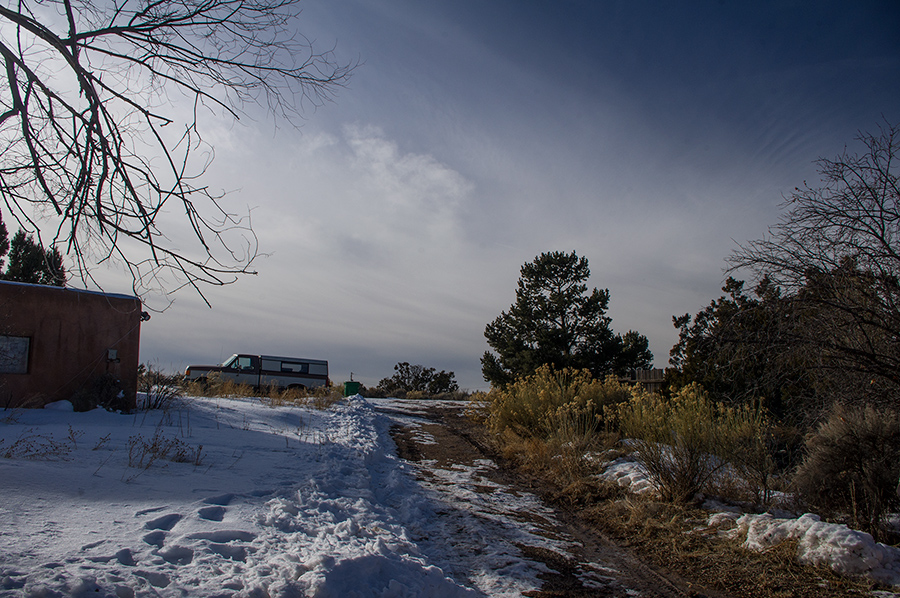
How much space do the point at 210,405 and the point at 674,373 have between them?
36.1 feet

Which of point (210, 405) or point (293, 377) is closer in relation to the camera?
point (210, 405)

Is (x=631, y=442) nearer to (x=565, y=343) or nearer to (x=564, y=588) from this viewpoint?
(x=564, y=588)

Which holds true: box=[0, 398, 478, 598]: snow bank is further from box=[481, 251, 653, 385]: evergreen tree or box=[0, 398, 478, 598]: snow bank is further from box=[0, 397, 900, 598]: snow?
box=[481, 251, 653, 385]: evergreen tree

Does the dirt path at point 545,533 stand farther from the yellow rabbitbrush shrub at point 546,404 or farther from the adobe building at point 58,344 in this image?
the adobe building at point 58,344

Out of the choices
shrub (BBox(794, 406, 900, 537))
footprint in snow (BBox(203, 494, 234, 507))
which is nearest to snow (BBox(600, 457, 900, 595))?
shrub (BBox(794, 406, 900, 537))

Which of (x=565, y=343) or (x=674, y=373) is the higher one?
(x=565, y=343)

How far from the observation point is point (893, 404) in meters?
4.39

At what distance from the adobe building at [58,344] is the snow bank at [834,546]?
10204 millimetres

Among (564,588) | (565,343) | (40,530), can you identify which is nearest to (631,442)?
(564,588)

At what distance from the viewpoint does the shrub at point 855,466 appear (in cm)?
404

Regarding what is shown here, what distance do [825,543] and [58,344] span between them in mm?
12077

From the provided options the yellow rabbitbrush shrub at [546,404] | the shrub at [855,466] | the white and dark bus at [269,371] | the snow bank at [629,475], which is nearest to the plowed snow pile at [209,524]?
the snow bank at [629,475]

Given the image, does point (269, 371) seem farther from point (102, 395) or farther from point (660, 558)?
point (660, 558)

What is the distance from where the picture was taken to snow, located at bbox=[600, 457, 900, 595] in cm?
321
